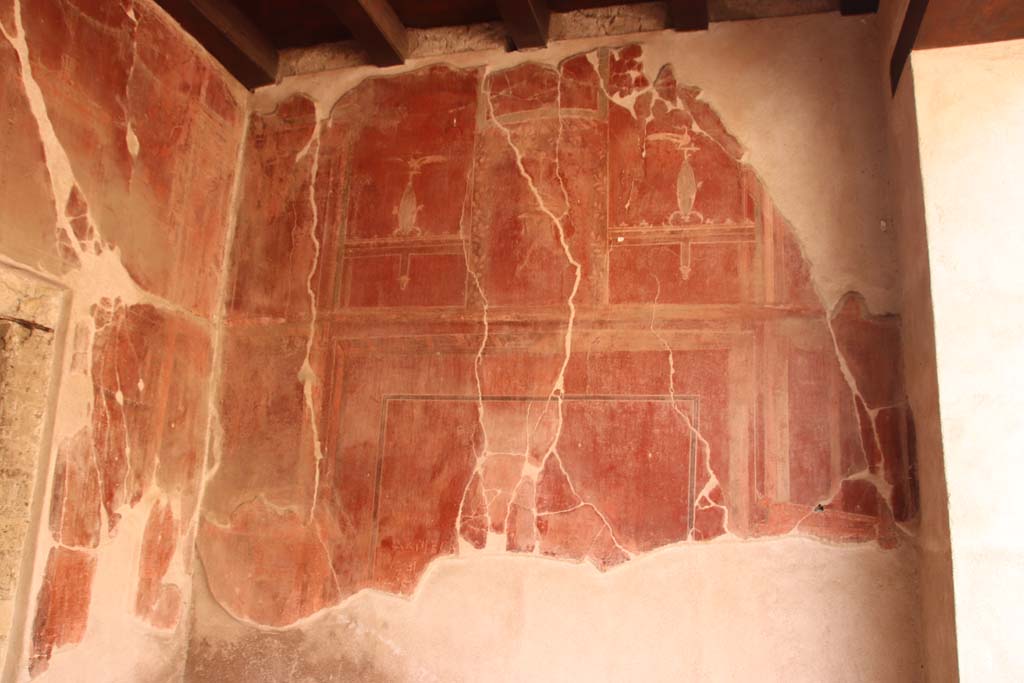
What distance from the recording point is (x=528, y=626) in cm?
226

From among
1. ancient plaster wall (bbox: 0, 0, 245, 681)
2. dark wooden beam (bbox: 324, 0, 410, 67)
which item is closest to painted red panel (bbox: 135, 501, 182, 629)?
ancient plaster wall (bbox: 0, 0, 245, 681)

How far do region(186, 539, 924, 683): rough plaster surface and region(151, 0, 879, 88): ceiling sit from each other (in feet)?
4.94

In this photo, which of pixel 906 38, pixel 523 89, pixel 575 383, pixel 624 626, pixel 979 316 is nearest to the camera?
pixel 979 316

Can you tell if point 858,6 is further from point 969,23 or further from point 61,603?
point 61,603

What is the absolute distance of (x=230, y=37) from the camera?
103 inches

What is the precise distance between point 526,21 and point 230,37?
90cm

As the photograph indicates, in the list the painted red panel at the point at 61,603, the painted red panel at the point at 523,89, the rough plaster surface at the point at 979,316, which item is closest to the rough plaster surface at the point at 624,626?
the rough plaster surface at the point at 979,316

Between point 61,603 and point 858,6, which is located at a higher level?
point 858,6

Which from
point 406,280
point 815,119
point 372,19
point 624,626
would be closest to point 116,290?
point 406,280

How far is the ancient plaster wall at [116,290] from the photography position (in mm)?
2031

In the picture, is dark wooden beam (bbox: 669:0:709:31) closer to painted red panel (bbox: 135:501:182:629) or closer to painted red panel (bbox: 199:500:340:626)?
painted red panel (bbox: 199:500:340:626)

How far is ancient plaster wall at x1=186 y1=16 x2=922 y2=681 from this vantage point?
218 cm

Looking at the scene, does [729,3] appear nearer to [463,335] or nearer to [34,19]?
[463,335]

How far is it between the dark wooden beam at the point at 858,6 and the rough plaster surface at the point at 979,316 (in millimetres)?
429
